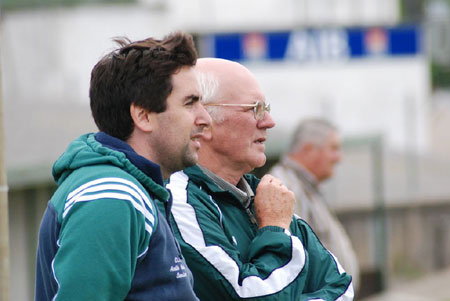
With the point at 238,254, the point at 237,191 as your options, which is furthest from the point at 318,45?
the point at 238,254

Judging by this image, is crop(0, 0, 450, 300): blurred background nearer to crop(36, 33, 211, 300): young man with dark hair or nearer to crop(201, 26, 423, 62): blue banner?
crop(201, 26, 423, 62): blue banner

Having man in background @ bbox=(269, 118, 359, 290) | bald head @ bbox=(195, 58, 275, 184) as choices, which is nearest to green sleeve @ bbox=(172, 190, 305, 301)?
bald head @ bbox=(195, 58, 275, 184)

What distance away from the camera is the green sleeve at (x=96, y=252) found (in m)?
2.11

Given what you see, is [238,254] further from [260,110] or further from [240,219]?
[260,110]

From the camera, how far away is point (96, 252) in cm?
212

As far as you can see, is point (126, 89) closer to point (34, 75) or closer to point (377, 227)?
point (377, 227)

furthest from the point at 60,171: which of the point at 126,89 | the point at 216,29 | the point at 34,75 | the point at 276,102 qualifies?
the point at 276,102

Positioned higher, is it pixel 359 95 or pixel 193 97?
pixel 193 97

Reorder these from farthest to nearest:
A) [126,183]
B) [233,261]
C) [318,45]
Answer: [318,45] < [233,261] < [126,183]

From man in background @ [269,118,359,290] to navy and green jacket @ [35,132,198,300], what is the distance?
2895mm

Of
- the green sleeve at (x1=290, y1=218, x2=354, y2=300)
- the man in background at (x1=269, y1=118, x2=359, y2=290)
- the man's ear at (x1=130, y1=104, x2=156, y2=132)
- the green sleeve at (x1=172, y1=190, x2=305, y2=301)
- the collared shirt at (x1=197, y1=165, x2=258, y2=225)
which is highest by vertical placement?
the man's ear at (x1=130, y1=104, x2=156, y2=132)

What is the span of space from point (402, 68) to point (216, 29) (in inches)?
183

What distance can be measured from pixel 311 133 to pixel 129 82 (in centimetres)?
341

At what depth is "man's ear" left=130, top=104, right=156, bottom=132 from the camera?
2369mm
